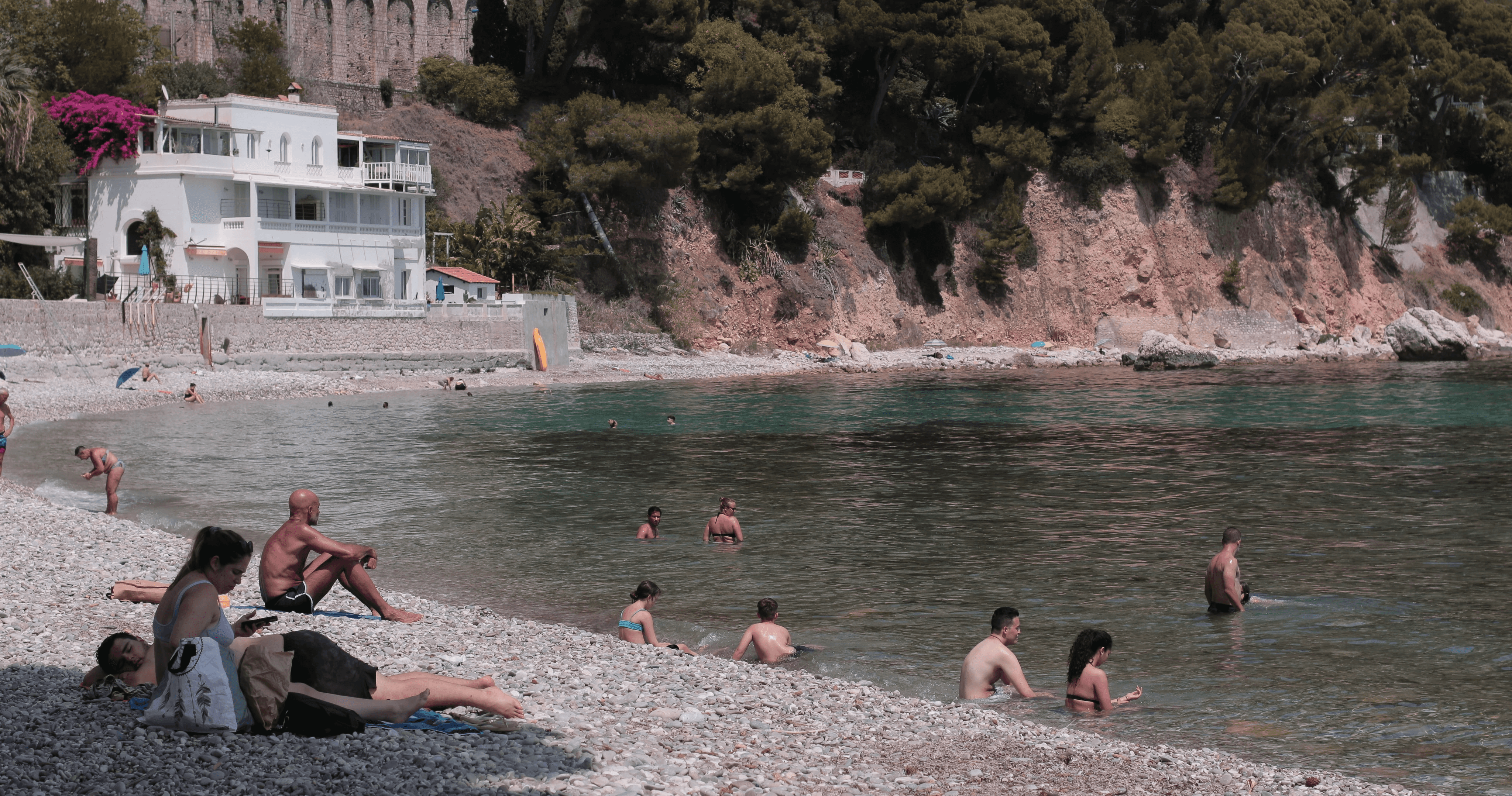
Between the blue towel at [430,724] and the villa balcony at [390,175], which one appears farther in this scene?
the villa balcony at [390,175]

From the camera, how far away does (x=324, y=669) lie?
711 centimetres

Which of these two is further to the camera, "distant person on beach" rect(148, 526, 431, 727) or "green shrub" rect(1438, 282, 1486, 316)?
"green shrub" rect(1438, 282, 1486, 316)

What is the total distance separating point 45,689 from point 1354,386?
48.1m

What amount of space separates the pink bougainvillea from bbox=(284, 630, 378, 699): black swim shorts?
43.7 m

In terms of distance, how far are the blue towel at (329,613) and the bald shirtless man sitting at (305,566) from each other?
3cm

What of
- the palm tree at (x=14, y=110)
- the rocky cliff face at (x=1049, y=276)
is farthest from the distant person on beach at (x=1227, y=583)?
the rocky cliff face at (x=1049, y=276)

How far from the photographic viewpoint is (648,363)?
5172 cm

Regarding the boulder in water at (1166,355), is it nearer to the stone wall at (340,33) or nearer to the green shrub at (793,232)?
the green shrub at (793,232)

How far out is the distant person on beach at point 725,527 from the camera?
1733 cm

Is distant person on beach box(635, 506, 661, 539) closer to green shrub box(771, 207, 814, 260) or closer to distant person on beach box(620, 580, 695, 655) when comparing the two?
distant person on beach box(620, 580, 695, 655)

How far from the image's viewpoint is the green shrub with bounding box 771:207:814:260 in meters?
59.7

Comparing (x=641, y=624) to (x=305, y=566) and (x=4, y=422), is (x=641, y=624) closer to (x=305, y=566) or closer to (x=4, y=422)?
(x=305, y=566)

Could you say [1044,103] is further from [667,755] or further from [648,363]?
[667,755]

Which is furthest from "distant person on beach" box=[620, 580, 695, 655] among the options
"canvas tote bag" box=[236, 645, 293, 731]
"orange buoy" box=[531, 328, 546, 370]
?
"orange buoy" box=[531, 328, 546, 370]
